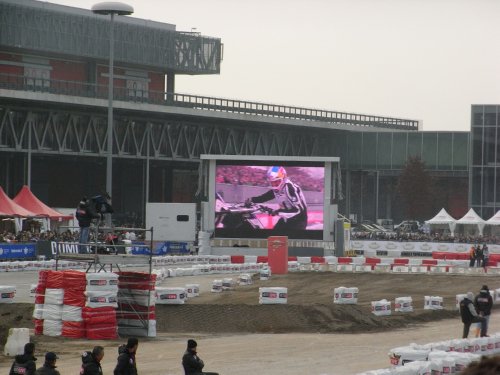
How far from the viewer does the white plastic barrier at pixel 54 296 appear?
95.8ft

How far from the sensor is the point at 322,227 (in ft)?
223

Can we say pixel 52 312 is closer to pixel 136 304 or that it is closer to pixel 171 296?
pixel 136 304

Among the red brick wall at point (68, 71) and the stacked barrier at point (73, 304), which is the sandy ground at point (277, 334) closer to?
the stacked barrier at point (73, 304)

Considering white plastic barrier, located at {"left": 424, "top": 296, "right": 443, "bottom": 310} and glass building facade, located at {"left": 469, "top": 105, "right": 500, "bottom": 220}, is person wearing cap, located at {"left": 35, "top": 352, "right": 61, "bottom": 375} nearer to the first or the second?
white plastic barrier, located at {"left": 424, "top": 296, "right": 443, "bottom": 310}

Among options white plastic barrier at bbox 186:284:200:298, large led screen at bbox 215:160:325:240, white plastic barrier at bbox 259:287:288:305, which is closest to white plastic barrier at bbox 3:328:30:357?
white plastic barrier at bbox 259:287:288:305

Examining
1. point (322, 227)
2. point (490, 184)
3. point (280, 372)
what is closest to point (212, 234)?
point (322, 227)

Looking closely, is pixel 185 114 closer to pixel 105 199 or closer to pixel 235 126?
pixel 235 126

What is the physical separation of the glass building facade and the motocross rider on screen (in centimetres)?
3565

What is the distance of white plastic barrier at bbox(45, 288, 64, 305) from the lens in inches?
1150

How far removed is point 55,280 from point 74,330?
1357 mm

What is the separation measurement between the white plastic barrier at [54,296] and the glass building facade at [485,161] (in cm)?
7432

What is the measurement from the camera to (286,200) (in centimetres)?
6856

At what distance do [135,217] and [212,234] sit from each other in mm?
27845

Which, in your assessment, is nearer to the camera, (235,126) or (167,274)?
(167,274)
